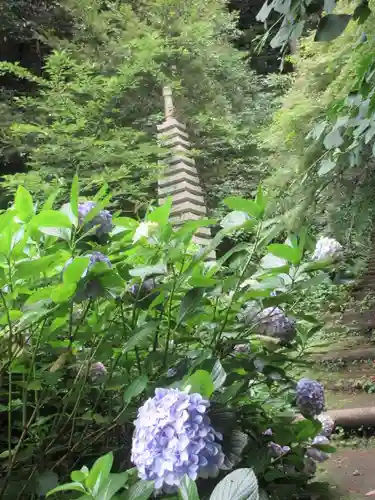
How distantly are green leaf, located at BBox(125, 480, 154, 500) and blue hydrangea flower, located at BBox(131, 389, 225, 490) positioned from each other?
1.4 inches

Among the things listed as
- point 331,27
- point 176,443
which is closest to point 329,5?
point 331,27

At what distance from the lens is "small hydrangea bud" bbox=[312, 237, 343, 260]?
3.20ft

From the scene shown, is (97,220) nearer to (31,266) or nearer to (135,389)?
(31,266)

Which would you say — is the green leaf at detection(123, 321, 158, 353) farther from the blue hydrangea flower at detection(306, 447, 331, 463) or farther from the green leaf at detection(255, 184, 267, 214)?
the blue hydrangea flower at detection(306, 447, 331, 463)

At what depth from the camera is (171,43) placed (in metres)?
7.19

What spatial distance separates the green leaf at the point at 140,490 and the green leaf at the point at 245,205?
15.4 inches

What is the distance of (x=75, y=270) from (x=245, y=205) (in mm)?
277

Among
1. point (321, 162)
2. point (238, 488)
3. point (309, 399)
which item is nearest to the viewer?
point (238, 488)

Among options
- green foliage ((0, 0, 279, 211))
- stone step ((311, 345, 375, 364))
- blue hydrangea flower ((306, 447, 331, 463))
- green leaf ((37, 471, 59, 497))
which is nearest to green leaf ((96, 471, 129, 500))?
green leaf ((37, 471, 59, 497))

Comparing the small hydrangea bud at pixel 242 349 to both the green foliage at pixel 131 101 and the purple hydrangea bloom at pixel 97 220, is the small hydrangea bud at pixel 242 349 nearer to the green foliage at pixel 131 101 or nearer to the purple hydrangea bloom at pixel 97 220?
the purple hydrangea bloom at pixel 97 220

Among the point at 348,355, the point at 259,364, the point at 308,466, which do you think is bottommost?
the point at 348,355

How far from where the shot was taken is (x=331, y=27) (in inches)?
37.3

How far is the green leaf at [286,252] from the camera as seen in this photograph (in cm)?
85

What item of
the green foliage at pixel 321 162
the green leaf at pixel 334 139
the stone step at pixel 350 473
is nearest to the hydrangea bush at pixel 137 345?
the green leaf at pixel 334 139
